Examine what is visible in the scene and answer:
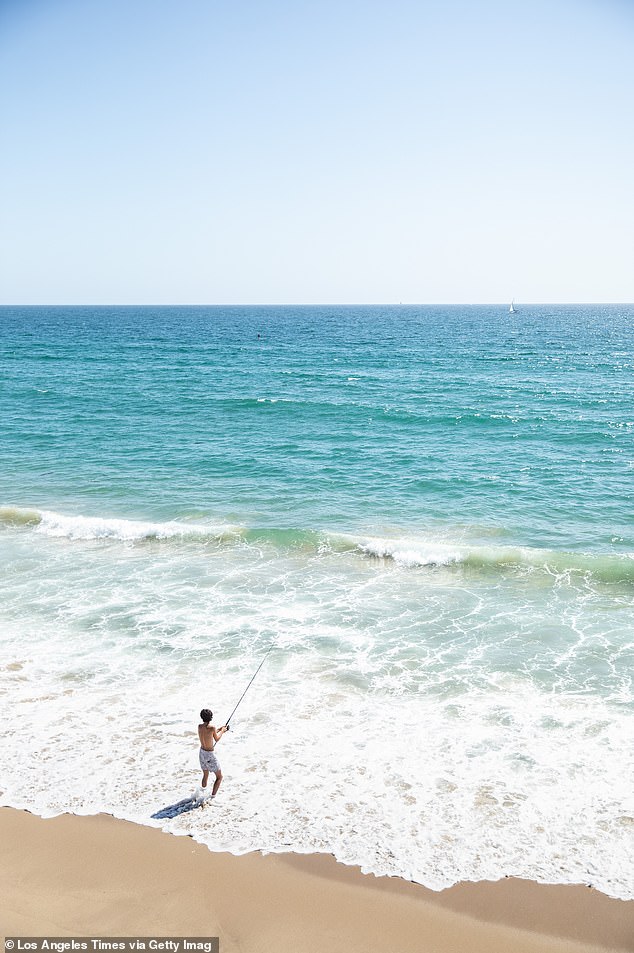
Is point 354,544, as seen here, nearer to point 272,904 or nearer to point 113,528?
point 113,528

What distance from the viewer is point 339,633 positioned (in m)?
13.8

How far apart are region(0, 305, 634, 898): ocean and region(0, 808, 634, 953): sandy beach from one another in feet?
1.04

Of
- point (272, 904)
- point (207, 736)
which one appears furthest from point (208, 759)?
point (272, 904)

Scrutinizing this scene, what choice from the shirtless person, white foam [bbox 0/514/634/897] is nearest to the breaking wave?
white foam [bbox 0/514/634/897]

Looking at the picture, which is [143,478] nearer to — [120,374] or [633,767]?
[633,767]

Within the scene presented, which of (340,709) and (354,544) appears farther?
(354,544)

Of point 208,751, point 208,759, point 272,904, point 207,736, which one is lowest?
point 272,904

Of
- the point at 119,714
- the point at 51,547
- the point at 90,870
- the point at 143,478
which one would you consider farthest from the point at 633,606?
the point at 143,478

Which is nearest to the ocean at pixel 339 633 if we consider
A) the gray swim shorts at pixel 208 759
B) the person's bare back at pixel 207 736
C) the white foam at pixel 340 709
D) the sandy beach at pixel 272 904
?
the white foam at pixel 340 709

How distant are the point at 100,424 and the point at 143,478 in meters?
9.82

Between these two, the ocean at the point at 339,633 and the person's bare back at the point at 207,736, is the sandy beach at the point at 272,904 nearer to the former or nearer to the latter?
the ocean at the point at 339,633

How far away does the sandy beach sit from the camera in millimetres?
6793

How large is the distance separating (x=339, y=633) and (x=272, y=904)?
22.3 ft

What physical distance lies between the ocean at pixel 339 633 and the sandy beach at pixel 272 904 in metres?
0.32
